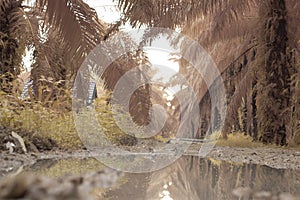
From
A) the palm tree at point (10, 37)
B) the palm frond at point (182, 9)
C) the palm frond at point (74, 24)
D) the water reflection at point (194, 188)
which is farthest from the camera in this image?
the palm frond at point (182, 9)

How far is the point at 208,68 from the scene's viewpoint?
1164 centimetres

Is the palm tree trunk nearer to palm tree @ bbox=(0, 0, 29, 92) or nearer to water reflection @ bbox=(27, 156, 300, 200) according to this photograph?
palm tree @ bbox=(0, 0, 29, 92)

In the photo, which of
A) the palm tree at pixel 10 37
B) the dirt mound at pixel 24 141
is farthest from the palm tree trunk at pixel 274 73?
the palm tree at pixel 10 37

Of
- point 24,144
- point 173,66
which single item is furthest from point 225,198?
point 173,66

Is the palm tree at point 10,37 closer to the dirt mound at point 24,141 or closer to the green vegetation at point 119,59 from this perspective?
the green vegetation at point 119,59

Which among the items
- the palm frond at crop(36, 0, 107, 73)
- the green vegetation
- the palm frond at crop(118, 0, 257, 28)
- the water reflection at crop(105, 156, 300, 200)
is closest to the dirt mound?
the green vegetation

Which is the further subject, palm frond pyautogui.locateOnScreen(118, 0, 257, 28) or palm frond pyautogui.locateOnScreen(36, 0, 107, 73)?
palm frond pyautogui.locateOnScreen(118, 0, 257, 28)

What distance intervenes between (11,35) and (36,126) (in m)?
2.37

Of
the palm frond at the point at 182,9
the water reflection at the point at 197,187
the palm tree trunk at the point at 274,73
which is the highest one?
the palm frond at the point at 182,9

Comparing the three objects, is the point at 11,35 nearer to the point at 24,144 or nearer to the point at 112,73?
the point at 112,73

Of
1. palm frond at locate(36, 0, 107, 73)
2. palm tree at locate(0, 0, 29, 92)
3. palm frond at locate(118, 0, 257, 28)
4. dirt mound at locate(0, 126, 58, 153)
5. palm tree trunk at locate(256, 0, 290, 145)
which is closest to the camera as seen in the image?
dirt mound at locate(0, 126, 58, 153)

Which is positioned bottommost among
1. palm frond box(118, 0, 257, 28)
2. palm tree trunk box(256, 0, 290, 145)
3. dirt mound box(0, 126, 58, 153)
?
dirt mound box(0, 126, 58, 153)

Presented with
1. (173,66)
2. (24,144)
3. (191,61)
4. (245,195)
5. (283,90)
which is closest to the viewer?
(245,195)

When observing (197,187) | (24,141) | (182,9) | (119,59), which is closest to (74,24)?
(24,141)
